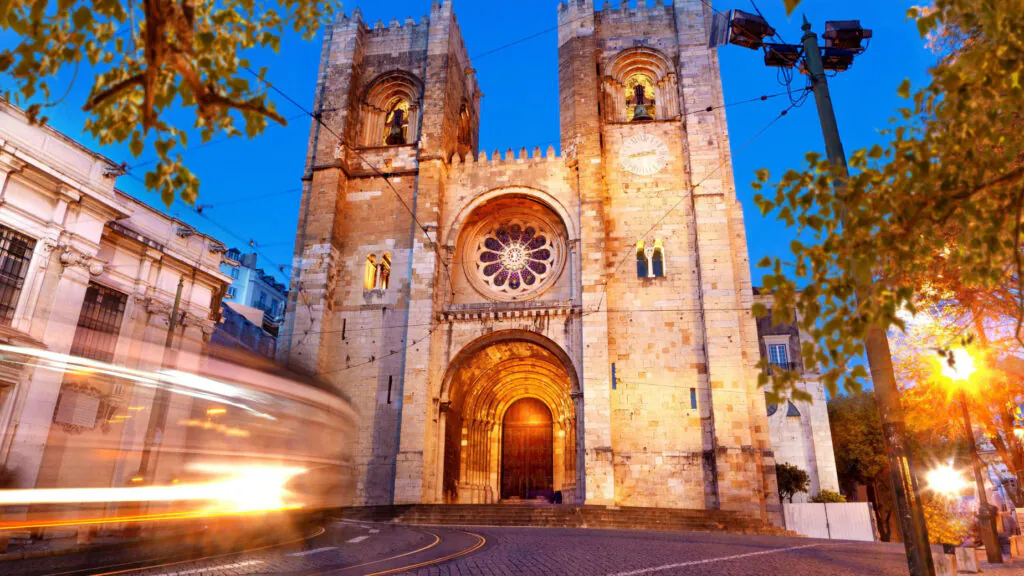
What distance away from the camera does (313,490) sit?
8859 mm

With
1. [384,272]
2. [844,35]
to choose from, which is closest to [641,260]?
[384,272]

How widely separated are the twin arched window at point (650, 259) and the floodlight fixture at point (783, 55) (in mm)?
13080

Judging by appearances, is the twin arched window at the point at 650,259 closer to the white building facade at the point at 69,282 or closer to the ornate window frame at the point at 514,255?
the ornate window frame at the point at 514,255

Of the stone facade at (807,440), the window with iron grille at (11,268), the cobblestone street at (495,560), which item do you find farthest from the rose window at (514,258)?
the window with iron grille at (11,268)

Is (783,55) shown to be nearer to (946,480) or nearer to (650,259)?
(650,259)

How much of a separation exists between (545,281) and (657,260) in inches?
160

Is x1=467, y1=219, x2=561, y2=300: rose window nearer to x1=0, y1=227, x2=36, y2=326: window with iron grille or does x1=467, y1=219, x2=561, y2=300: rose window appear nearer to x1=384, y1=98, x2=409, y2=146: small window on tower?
x1=384, y1=98, x2=409, y2=146: small window on tower

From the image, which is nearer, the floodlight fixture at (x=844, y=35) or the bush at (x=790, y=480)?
the floodlight fixture at (x=844, y=35)

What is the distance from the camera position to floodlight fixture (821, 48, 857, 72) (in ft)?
24.7

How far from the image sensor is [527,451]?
24562mm

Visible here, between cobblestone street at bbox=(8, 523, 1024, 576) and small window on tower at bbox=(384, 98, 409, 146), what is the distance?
684 inches

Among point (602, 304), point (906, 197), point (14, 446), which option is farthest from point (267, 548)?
point (602, 304)

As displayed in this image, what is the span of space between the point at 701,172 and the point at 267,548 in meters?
17.6

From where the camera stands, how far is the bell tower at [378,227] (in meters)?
20.3
